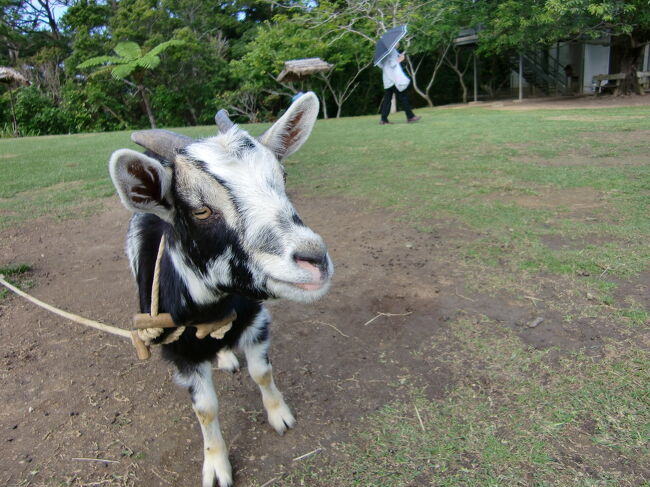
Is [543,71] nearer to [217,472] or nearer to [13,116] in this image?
[13,116]

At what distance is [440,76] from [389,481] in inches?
1083

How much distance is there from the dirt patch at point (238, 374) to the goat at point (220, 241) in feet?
0.79

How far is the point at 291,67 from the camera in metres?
15.8

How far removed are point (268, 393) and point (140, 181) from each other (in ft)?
4.34

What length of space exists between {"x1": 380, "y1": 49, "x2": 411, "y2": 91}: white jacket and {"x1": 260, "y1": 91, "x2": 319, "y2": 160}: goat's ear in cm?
1008

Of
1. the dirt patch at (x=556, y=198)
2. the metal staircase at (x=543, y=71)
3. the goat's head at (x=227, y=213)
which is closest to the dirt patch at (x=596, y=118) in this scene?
the dirt patch at (x=556, y=198)

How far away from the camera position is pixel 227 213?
1813 millimetres

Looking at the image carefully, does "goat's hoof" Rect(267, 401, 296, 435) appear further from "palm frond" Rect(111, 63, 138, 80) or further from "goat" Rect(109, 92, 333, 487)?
"palm frond" Rect(111, 63, 138, 80)

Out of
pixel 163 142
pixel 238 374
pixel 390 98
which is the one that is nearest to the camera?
pixel 163 142

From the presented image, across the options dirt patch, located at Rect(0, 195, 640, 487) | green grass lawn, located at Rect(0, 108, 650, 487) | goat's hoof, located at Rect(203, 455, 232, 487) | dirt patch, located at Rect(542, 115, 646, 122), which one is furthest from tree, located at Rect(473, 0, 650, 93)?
goat's hoof, located at Rect(203, 455, 232, 487)

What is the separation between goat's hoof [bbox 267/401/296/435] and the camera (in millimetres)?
2396

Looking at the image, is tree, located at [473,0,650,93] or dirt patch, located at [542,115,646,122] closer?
dirt patch, located at [542,115,646,122]

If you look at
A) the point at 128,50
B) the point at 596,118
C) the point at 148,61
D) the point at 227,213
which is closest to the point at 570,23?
the point at 596,118

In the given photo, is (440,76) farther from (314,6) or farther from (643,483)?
(643,483)
